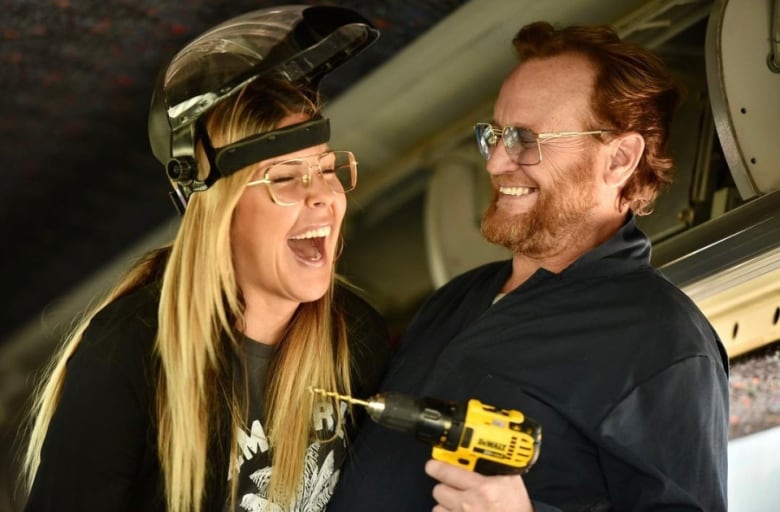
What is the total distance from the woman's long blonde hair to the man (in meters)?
0.14

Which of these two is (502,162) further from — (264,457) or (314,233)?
(264,457)

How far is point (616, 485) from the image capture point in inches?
59.2

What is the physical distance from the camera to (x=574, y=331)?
1.57m

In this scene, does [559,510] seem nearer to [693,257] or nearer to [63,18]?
[693,257]

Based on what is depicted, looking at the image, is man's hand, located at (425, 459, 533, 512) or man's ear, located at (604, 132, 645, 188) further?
man's ear, located at (604, 132, 645, 188)

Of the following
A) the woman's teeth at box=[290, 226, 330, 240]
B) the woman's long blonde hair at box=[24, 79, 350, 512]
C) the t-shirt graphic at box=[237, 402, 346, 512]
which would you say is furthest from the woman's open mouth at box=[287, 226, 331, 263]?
the t-shirt graphic at box=[237, 402, 346, 512]

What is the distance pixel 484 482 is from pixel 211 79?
0.65 metres

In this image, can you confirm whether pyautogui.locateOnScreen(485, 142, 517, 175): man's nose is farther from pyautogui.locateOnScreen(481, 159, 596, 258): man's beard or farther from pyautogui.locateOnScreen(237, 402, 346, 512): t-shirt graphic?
pyautogui.locateOnScreen(237, 402, 346, 512): t-shirt graphic

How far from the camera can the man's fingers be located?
1413mm

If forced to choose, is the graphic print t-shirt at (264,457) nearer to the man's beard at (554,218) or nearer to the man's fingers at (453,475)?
the man's fingers at (453,475)

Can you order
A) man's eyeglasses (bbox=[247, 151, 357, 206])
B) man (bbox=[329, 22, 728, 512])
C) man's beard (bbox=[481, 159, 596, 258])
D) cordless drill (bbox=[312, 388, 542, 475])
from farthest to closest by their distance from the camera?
man's beard (bbox=[481, 159, 596, 258]) → man's eyeglasses (bbox=[247, 151, 357, 206]) → man (bbox=[329, 22, 728, 512]) → cordless drill (bbox=[312, 388, 542, 475])

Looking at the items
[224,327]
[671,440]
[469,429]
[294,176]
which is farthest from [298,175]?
[671,440]

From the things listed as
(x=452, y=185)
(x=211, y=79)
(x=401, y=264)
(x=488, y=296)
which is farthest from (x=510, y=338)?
(x=401, y=264)

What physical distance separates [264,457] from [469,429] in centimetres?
37
